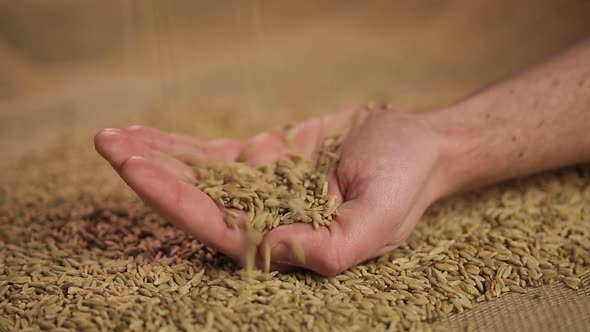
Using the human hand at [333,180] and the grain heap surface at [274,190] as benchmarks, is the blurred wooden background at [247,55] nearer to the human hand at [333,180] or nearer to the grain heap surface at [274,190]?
the human hand at [333,180]

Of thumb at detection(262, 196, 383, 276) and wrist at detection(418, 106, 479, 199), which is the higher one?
wrist at detection(418, 106, 479, 199)

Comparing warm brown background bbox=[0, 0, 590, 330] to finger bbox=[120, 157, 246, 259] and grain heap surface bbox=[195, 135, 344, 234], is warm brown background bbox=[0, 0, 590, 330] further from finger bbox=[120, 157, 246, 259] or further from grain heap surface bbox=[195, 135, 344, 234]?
finger bbox=[120, 157, 246, 259]

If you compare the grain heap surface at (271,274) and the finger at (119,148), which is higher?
the finger at (119,148)

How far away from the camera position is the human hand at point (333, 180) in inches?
63.7

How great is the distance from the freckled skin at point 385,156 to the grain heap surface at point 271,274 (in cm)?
9

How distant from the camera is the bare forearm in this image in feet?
7.07

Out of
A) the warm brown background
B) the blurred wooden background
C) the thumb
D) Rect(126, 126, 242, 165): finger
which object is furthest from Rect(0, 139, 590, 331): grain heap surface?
the blurred wooden background

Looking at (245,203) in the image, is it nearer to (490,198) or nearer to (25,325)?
(25,325)

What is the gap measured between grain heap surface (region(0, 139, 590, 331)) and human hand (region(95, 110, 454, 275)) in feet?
0.34

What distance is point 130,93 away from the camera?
4012 millimetres

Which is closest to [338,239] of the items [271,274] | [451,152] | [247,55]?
[271,274]

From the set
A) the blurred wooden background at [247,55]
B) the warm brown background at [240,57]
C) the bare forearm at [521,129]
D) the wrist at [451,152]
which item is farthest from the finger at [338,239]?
the blurred wooden background at [247,55]

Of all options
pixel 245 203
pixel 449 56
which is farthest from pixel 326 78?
pixel 245 203

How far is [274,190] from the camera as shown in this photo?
1812 millimetres
